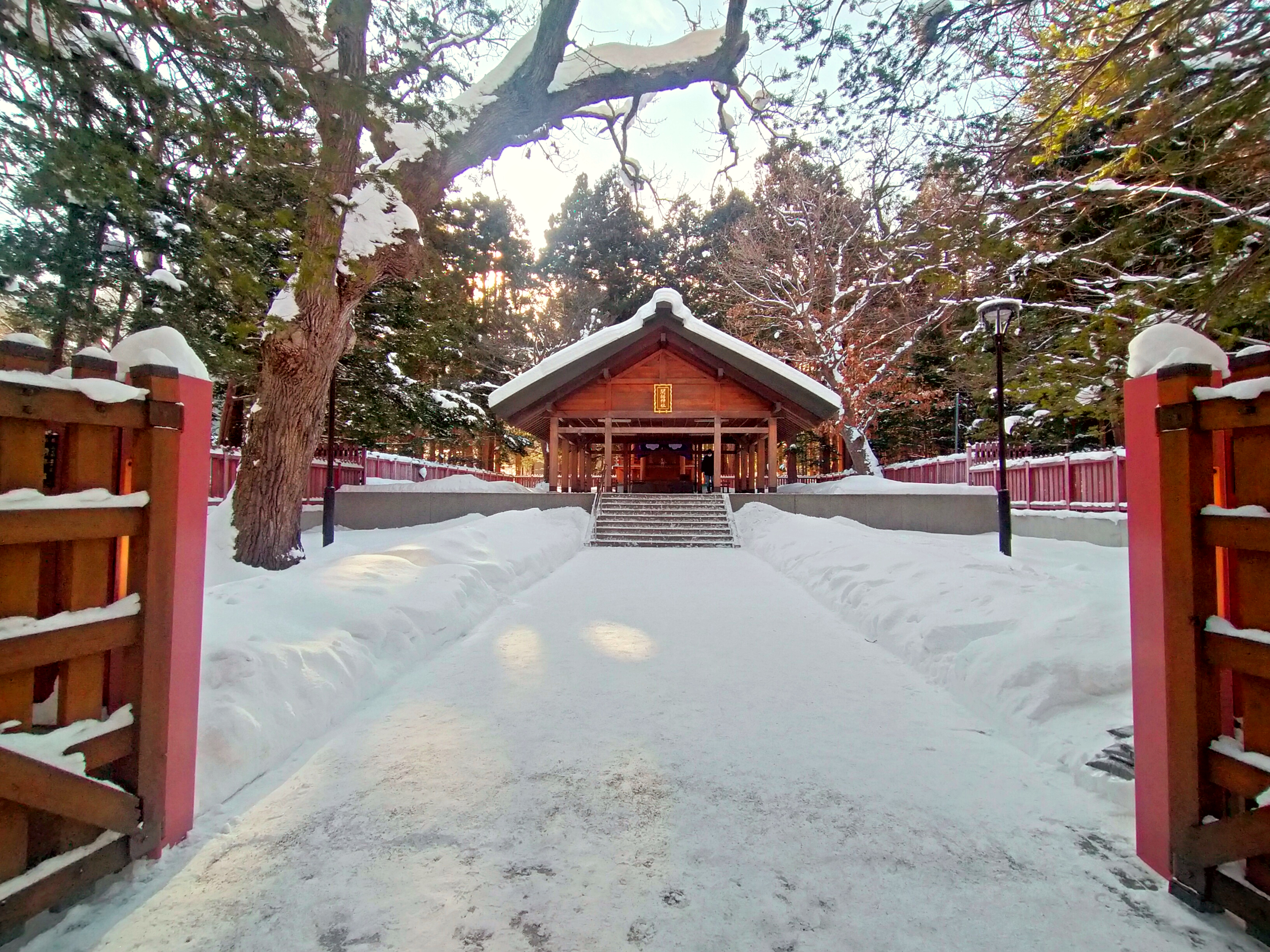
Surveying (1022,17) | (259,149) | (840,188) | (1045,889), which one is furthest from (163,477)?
(840,188)

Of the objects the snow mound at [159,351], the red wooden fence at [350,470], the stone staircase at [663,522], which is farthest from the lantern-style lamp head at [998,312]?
the red wooden fence at [350,470]

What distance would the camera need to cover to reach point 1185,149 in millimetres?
4512

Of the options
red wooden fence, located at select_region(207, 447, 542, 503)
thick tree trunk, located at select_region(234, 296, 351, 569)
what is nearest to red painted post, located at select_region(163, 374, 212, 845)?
thick tree trunk, located at select_region(234, 296, 351, 569)

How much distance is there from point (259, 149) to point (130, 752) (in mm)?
3490

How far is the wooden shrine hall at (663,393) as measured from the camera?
53.7 ft

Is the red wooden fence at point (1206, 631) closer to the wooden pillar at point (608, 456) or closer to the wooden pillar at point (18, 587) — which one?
the wooden pillar at point (18, 587)

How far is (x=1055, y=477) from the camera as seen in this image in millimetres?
13203

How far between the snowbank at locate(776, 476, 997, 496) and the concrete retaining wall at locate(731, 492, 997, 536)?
0.28ft

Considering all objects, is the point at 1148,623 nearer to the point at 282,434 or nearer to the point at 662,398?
the point at 282,434

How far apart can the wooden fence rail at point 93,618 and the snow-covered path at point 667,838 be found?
27cm

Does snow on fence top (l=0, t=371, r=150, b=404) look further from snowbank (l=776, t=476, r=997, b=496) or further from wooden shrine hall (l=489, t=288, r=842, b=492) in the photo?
snowbank (l=776, t=476, r=997, b=496)

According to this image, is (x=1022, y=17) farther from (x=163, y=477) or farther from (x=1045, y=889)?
(x=163, y=477)

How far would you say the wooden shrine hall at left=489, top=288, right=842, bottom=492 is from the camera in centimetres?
1638

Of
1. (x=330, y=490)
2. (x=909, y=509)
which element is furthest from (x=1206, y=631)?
(x=909, y=509)
